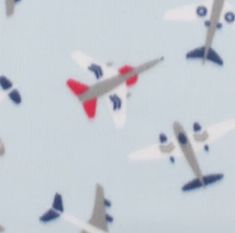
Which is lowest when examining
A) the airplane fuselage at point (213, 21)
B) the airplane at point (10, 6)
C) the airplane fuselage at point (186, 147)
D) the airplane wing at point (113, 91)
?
the airplane fuselage at point (186, 147)

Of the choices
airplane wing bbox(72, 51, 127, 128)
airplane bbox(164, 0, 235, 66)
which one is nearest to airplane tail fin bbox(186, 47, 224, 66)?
airplane bbox(164, 0, 235, 66)

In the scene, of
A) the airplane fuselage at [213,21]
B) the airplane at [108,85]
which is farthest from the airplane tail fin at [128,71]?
the airplane fuselage at [213,21]

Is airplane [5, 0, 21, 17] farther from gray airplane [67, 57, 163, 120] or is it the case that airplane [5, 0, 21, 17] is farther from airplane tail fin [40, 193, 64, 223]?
airplane tail fin [40, 193, 64, 223]

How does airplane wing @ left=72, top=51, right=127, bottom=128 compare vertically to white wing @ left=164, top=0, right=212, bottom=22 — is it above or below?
below

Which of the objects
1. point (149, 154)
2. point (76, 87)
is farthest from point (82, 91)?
point (149, 154)

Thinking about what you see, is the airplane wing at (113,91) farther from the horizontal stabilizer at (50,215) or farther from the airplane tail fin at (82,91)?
the horizontal stabilizer at (50,215)

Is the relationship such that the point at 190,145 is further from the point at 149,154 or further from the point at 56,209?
the point at 56,209
